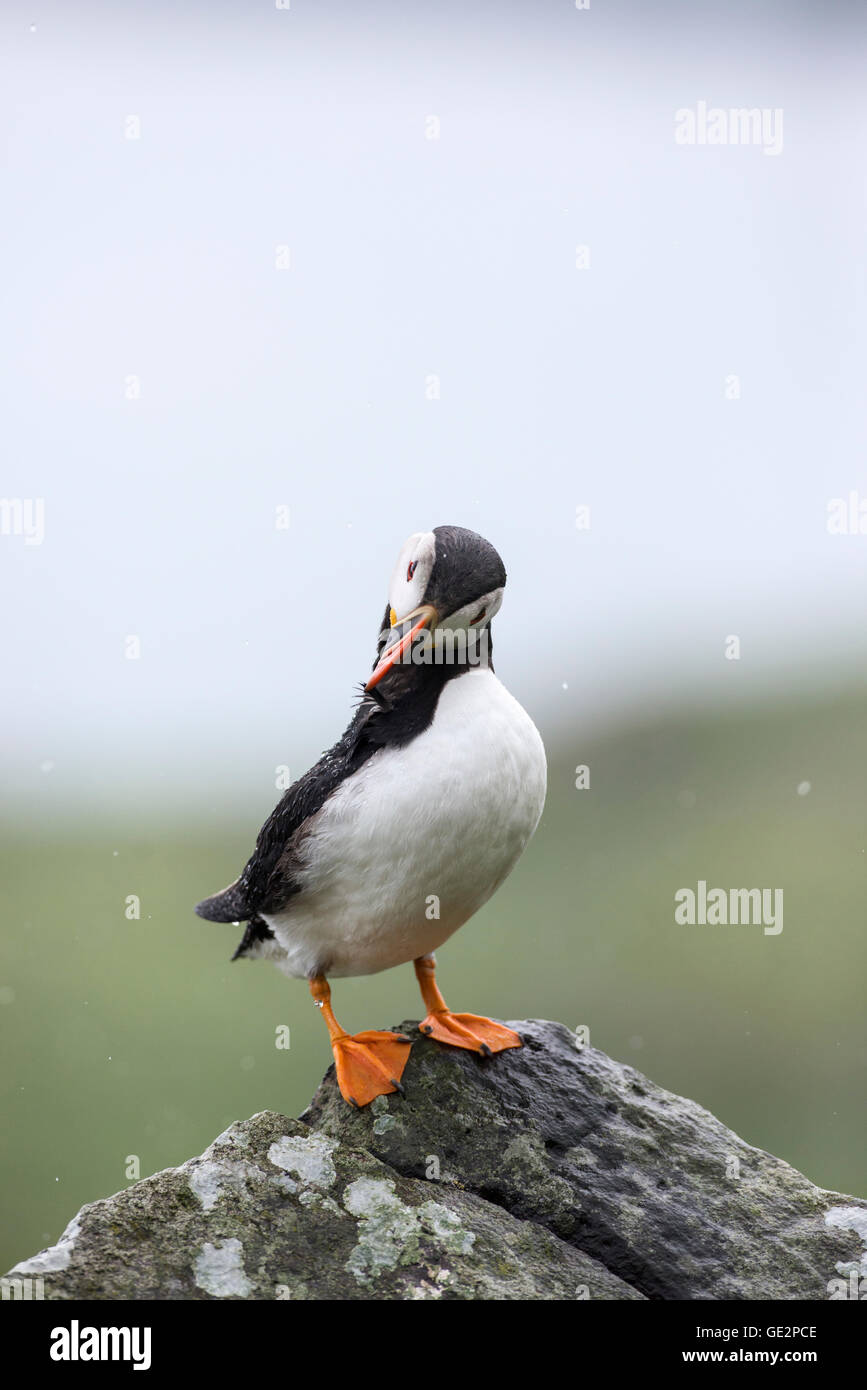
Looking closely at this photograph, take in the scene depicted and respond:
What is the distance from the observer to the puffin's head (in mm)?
4027

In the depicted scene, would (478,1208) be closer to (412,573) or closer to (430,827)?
(430,827)

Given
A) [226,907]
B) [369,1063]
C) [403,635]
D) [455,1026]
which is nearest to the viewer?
[403,635]

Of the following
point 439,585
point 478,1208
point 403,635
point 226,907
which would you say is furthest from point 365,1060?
point 439,585

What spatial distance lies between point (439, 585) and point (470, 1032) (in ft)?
6.11

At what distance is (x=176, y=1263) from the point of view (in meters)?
3.61

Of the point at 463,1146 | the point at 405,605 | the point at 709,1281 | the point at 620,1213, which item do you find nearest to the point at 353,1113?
the point at 463,1146

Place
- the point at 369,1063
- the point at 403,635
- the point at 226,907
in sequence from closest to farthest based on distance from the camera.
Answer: the point at 403,635, the point at 369,1063, the point at 226,907

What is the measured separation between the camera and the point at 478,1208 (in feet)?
13.4

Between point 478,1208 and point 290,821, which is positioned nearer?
point 478,1208

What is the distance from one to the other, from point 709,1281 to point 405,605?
2.57m

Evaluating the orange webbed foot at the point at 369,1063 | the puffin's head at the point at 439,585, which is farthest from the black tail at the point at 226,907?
the puffin's head at the point at 439,585

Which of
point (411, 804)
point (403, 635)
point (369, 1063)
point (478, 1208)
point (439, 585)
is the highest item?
point (439, 585)
